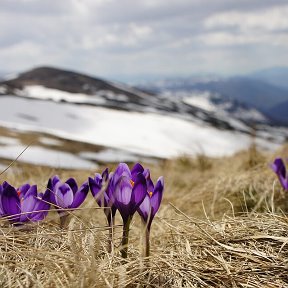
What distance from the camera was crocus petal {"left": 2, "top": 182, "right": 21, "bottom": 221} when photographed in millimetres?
2385

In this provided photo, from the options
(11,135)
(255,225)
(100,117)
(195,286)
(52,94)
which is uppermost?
(52,94)

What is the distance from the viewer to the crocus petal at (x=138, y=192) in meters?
2.12

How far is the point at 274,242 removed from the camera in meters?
2.30

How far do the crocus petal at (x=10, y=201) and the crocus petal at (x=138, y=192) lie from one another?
598 mm

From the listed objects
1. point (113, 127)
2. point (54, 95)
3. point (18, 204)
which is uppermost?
point (54, 95)

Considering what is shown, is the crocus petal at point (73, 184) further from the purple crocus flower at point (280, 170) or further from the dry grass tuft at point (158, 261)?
the purple crocus flower at point (280, 170)

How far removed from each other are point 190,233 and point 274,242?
1.38 ft

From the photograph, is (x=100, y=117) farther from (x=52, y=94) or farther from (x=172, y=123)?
(x=52, y=94)

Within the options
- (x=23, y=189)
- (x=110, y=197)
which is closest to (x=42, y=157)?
(x=23, y=189)

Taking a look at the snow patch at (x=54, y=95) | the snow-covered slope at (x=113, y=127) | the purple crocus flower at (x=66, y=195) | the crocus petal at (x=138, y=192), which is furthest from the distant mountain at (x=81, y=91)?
the crocus petal at (x=138, y=192)

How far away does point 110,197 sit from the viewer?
2.24 metres

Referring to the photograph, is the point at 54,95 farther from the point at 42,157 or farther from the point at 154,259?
the point at 154,259

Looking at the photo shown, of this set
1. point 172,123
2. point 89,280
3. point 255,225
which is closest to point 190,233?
point 255,225

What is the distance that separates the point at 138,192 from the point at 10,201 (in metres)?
0.66
